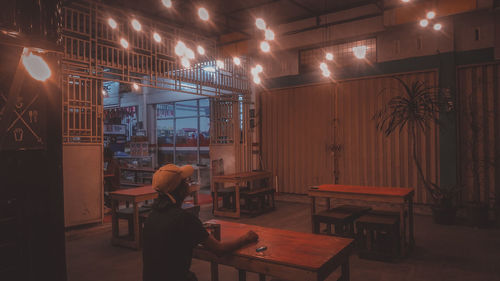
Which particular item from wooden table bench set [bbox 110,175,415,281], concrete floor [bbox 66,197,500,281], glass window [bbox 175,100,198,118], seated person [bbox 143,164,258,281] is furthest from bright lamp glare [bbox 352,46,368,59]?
seated person [bbox 143,164,258,281]

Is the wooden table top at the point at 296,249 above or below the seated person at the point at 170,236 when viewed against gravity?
below

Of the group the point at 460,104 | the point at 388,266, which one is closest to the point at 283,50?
the point at 460,104

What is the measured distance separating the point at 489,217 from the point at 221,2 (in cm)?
614

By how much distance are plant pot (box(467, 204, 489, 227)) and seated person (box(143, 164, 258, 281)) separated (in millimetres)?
4983

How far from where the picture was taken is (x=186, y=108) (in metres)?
11.4

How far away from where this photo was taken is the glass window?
11.1 m

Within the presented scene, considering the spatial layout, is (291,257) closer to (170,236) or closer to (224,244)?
(224,244)

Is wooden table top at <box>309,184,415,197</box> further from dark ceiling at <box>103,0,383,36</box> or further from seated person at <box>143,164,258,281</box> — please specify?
dark ceiling at <box>103,0,383,36</box>

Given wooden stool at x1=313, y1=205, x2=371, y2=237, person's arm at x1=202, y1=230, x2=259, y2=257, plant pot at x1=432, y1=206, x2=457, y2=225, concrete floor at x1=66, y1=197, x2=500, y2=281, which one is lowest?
concrete floor at x1=66, y1=197, x2=500, y2=281

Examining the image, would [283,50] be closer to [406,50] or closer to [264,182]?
[406,50]

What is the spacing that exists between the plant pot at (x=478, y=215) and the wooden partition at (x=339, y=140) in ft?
3.47

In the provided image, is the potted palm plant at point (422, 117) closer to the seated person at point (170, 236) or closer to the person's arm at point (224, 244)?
the person's arm at point (224, 244)

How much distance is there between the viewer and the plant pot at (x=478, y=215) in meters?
5.20

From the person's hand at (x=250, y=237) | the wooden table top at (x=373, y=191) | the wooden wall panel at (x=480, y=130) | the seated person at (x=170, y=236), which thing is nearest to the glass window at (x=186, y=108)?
the wooden table top at (x=373, y=191)
